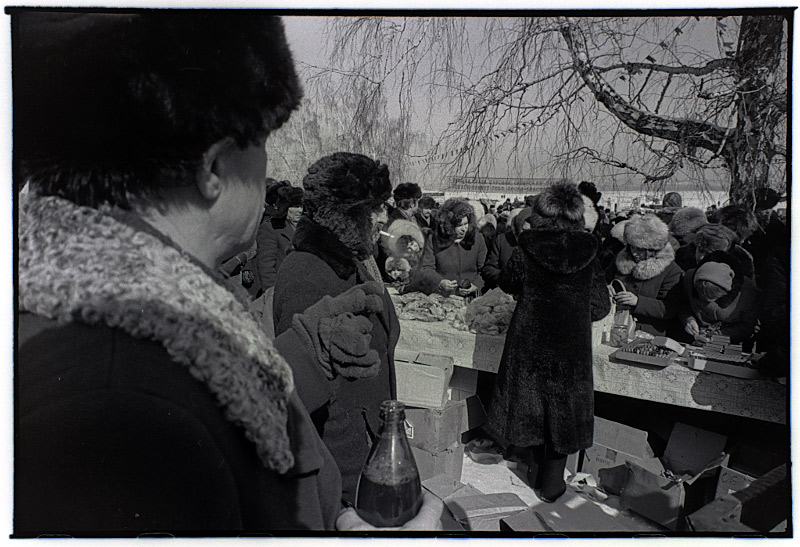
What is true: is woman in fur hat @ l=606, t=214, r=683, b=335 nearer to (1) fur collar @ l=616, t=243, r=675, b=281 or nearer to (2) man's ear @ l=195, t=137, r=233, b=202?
(1) fur collar @ l=616, t=243, r=675, b=281

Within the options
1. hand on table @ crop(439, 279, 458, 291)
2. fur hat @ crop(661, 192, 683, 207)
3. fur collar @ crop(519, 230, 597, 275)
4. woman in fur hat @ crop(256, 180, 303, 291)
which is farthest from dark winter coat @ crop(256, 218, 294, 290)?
fur hat @ crop(661, 192, 683, 207)

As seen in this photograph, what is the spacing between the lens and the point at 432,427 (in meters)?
3.10

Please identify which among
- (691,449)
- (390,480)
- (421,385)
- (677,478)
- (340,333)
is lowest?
(677,478)

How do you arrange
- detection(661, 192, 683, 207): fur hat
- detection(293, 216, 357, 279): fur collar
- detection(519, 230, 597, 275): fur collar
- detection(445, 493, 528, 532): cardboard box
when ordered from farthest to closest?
detection(661, 192, 683, 207): fur hat → detection(519, 230, 597, 275): fur collar → detection(445, 493, 528, 532): cardboard box → detection(293, 216, 357, 279): fur collar

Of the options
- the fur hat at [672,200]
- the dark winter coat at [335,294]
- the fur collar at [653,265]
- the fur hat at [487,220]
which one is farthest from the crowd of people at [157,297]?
the fur hat at [487,220]

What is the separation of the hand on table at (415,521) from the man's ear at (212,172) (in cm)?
91

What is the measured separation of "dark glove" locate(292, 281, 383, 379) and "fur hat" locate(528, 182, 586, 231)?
1.23 meters

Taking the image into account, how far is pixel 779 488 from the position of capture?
7.69 ft

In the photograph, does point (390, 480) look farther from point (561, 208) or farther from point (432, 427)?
point (561, 208)

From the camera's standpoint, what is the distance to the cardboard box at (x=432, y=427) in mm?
3100

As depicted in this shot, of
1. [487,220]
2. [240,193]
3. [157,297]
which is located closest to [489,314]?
[487,220]

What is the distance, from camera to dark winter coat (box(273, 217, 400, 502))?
2.28 meters

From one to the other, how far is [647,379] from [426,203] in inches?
90.1

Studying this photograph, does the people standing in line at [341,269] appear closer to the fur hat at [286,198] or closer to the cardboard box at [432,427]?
the cardboard box at [432,427]
